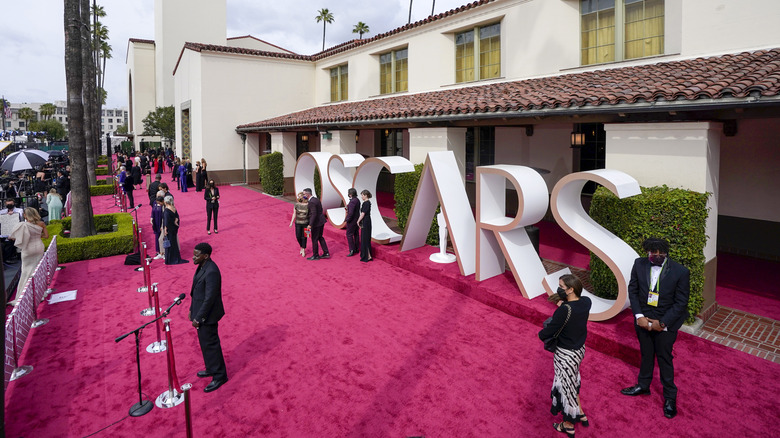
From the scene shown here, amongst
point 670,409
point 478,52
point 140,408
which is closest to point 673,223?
point 670,409

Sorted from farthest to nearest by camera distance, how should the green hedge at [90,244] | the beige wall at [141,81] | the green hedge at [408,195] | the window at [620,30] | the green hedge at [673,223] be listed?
the beige wall at [141,81] → the green hedge at [408,195] → the window at [620,30] → the green hedge at [90,244] → the green hedge at [673,223]

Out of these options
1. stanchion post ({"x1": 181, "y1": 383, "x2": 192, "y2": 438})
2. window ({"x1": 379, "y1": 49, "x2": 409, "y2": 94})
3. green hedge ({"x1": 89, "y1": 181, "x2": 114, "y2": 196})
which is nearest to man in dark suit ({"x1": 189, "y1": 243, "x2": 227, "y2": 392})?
stanchion post ({"x1": 181, "y1": 383, "x2": 192, "y2": 438})

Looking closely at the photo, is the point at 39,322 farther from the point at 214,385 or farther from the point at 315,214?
the point at 315,214

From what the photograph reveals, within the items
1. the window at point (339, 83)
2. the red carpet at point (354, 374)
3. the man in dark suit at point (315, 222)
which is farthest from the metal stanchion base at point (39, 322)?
the window at point (339, 83)

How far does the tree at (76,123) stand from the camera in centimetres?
1259

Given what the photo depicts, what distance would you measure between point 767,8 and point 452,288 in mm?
8764

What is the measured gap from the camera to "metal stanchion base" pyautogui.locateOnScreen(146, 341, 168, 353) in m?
6.84

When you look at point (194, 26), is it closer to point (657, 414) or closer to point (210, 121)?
point (210, 121)

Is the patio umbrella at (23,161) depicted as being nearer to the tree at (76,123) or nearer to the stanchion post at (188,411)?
the tree at (76,123)

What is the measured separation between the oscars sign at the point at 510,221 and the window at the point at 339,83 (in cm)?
1334

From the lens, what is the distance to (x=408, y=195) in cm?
1256

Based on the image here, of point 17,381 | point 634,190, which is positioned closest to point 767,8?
point 634,190

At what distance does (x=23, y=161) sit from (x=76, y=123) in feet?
24.5

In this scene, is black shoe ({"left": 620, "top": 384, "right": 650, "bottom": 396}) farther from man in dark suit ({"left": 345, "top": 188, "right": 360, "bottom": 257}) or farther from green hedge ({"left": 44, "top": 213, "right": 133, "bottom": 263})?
green hedge ({"left": 44, "top": 213, "right": 133, "bottom": 263})
